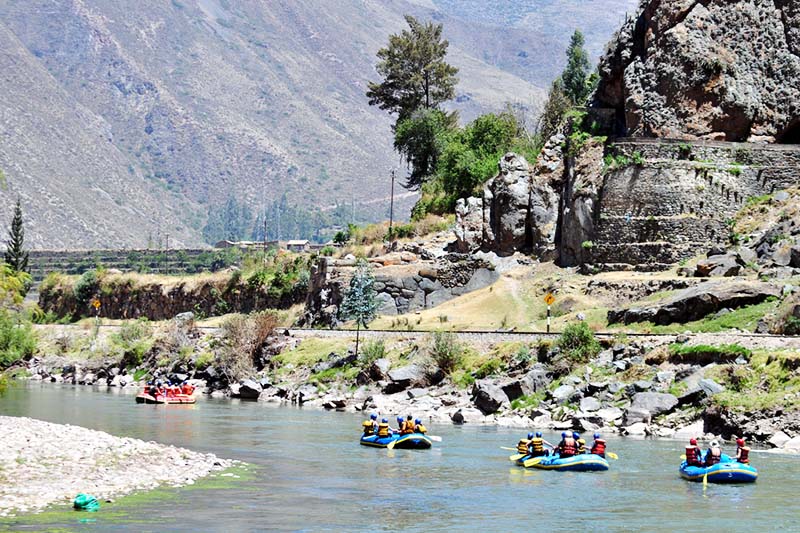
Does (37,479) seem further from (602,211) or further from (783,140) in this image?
(783,140)

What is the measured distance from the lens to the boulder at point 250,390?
72188 millimetres

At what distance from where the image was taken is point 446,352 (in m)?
65.7

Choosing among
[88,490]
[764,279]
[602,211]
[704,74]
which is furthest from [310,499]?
[704,74]

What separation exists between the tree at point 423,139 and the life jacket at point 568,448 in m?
62.4

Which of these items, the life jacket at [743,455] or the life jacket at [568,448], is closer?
the life jacket at [743,455]

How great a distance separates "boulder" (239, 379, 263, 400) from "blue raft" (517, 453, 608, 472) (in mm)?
30379

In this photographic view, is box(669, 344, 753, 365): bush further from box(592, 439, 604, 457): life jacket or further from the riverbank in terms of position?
the riverbank

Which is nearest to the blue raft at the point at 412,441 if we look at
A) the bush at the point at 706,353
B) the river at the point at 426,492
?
the river at the point at 426,492

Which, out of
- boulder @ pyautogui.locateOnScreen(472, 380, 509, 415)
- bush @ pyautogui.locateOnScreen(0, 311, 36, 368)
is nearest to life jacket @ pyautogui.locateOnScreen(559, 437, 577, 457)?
boulder @ pyautogui.locateOnScreen(472, 380, 509, 415)

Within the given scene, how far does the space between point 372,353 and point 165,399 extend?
1068 centimetres

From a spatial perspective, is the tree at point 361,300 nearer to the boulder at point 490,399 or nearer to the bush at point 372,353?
the bush at point 372,353

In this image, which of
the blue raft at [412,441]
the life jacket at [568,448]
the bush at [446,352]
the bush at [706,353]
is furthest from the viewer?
the bush at [446,352]

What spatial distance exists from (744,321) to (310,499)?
30114 mm

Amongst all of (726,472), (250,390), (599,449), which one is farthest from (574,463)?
(250,390)
